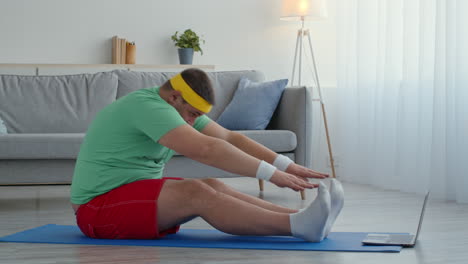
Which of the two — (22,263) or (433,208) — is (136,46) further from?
(22,263)

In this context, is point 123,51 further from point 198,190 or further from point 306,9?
point 198,190

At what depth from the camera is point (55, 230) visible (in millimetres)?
2912

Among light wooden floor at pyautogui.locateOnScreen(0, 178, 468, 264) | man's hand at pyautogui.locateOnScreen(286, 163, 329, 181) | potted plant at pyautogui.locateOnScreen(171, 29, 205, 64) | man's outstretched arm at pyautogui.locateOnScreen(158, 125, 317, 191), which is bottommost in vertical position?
light wooden floor at pyautogui.locateOnScreen(0, 178, 468, 264)

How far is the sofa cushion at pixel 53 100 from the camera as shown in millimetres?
4336

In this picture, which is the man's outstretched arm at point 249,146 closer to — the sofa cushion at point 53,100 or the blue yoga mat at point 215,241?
the blue yoga mat at point 215,241

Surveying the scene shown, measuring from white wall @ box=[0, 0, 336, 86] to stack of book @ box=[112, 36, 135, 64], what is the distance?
7.5 inches

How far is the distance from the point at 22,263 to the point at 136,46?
13.5ft

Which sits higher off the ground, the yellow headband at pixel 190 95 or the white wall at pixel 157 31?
the white wall at pixel 157 31

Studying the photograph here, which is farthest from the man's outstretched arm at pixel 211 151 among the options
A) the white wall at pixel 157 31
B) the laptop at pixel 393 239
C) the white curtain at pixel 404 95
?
the white wall at pixel 157 31

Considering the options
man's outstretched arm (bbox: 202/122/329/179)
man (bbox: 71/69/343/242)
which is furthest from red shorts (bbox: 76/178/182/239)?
man's outstretched arm (bbox: 202/122/329/179)

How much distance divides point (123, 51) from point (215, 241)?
12.1 ft

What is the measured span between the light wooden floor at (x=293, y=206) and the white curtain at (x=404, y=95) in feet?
0.72

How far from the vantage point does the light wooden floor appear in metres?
2.27

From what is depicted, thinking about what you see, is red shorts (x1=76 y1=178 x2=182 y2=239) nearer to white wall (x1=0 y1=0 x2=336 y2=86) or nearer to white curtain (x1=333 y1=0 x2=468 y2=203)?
white curtain (x1=333 y1=0 x2=468 y2=203)
